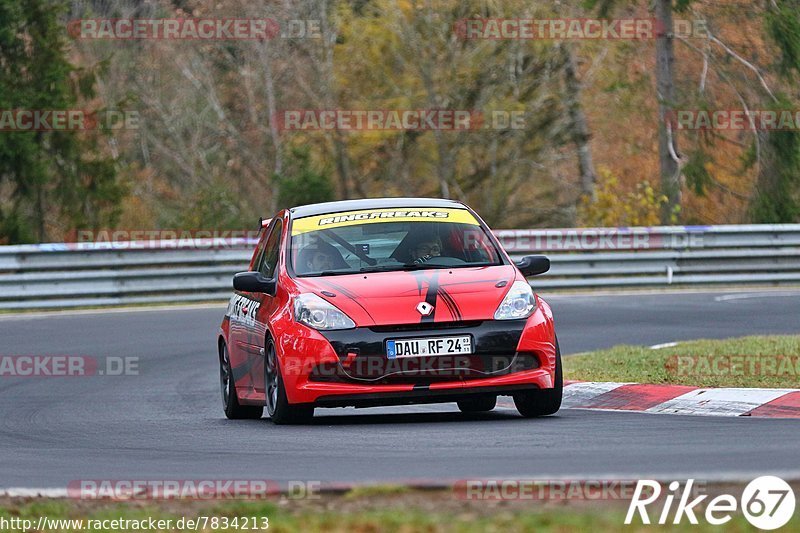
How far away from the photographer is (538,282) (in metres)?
24.0

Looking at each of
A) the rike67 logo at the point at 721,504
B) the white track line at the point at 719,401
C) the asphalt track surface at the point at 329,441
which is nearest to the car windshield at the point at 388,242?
the asphalt track surface at the point at 329,441

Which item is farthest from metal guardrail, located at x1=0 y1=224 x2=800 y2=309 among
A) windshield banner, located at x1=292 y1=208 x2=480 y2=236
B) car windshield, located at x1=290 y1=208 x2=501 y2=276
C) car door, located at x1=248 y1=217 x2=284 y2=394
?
car windshield, located at x1=290 y1=208 x2=501 y2=276

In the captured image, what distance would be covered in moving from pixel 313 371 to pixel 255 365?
131cm

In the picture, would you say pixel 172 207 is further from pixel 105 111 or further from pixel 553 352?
pixel 553 352

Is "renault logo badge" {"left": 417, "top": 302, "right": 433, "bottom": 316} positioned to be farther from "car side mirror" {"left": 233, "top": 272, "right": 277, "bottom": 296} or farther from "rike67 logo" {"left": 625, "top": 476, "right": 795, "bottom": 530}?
"rike67 logo" {"left": 625, "top": 476, "right": 795, "bottom": 530}

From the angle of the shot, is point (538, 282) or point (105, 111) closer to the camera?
point (538, 282)

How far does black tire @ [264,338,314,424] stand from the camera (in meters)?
10.1

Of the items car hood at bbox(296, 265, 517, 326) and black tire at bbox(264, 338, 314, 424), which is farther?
black tire at bbox(264, 338, 314, 424)

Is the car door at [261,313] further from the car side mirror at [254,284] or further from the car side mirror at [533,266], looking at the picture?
the car side mirror at [533,266]

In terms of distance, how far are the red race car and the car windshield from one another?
0.01m

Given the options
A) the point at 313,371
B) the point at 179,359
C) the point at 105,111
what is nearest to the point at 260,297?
the point at 313,371

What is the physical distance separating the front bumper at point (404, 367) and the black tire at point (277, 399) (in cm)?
13

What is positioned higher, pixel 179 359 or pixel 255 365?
pixel 255 365

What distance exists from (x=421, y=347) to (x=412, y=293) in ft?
1.27
